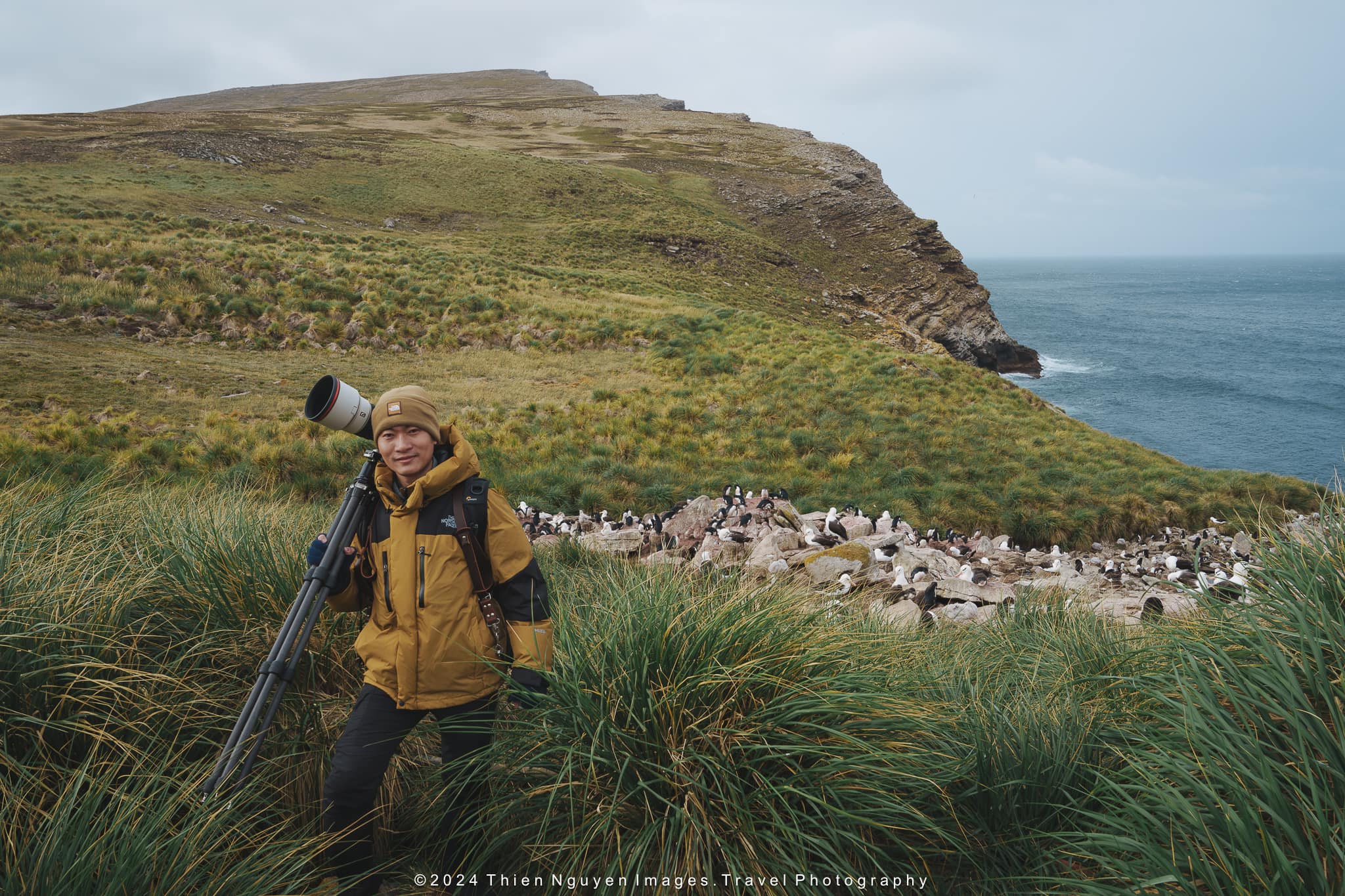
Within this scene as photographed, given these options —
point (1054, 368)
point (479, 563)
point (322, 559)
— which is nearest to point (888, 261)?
point (1054, 368)

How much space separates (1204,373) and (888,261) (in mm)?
25335

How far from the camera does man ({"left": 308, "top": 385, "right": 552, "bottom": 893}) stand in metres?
2.63

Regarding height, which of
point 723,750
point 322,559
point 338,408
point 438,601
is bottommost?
point 723,750

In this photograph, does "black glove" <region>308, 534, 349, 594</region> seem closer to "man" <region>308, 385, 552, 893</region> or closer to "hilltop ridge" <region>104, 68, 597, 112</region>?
"man" <region>308, 385, 552, 893</region>

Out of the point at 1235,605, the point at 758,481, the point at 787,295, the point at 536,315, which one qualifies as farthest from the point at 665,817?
the point at 787,295

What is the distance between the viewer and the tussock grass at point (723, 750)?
6.77ft

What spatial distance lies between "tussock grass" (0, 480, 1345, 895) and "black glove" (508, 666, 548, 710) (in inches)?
3.0

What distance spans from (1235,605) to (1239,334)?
9442 centimetres

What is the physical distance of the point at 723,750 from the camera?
243 centimetres

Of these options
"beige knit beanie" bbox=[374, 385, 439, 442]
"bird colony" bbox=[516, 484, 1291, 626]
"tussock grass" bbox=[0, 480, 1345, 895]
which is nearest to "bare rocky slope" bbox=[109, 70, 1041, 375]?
"bird colony" bbox=[516, 484, 1291, 626]

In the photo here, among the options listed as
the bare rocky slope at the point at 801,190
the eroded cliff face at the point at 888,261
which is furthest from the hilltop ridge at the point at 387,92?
the eroded cliff face at the point at 888,261

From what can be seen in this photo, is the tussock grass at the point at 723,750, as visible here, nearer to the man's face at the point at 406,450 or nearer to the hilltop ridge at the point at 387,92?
the man's face at the point at 406,450

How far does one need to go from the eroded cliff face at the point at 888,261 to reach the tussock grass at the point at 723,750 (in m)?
36.5

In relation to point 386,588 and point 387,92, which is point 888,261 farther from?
point 387,92
